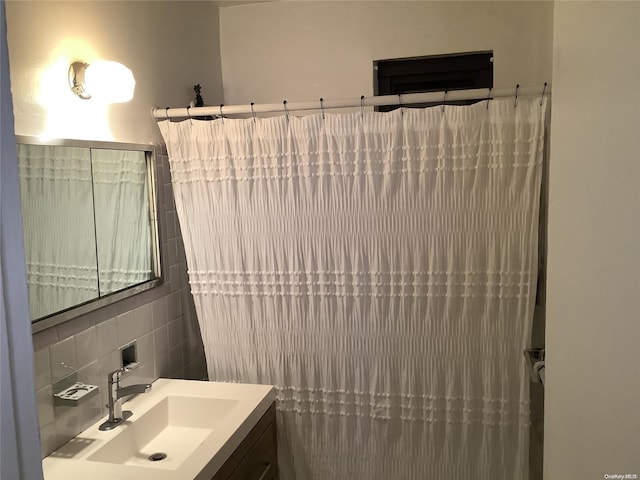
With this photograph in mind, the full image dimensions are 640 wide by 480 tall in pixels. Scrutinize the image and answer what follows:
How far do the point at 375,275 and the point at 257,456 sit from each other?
0.80 m

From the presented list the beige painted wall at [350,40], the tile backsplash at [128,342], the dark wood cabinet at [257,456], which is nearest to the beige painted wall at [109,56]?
the beige painted wall at [350,40]

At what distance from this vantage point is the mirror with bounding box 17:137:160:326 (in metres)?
1.56

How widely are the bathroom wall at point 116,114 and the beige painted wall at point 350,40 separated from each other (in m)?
0.17

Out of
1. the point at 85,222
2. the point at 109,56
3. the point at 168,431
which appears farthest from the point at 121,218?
the point at 168,431

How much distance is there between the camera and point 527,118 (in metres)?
1.84

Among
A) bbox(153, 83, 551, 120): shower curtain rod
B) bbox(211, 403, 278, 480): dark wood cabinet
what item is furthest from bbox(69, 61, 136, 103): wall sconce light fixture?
bbox(211, 403, 278, 480): dark wood cabinet

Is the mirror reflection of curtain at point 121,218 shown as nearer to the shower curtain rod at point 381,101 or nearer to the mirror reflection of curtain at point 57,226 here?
the mirror reflection of curtain at point 57,226

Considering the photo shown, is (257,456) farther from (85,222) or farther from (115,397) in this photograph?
(85,222)

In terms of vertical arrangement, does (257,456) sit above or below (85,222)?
below

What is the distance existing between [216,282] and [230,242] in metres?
0.19

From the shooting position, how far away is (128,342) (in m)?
A: 1.99

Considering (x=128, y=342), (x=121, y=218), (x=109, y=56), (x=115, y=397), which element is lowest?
(x=115, y=397)

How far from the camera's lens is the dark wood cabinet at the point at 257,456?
170 cm

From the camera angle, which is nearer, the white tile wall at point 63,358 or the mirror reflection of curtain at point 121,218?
the white tile wall at point 63,358
